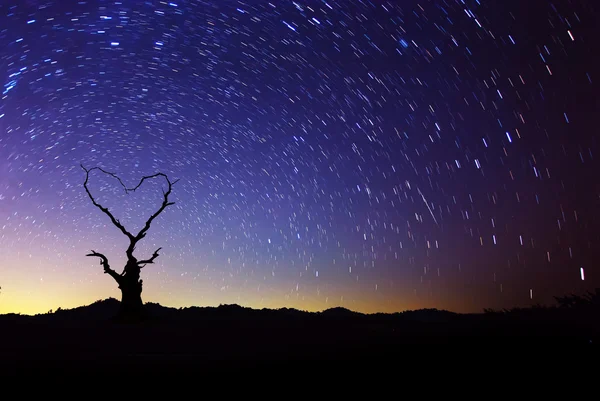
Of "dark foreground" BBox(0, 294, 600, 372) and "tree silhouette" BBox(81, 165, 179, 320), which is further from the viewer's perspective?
"tree silhouette" BBox(81, 165, 179, 320)

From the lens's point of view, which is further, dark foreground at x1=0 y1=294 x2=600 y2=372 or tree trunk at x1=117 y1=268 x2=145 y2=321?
tree trunk at x1=117 y1=268 x2=145 y2=321

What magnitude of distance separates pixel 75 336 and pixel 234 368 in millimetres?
7538

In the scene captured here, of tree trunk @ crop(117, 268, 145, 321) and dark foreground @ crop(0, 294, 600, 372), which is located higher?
tree trunk @ crop(117, 268, 145, 321)

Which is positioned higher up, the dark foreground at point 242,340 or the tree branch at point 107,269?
the tree branch at point 107,269

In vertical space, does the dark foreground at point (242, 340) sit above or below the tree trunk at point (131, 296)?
below

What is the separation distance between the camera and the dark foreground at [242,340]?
876 cm

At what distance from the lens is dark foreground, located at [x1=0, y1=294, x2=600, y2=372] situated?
876cm

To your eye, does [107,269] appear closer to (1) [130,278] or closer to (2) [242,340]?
(1) [130,278]

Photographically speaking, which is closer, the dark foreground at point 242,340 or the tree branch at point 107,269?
the dark foreground at point 242,340

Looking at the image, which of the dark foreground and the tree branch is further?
the tree branch

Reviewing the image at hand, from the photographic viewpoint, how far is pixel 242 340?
491 inches

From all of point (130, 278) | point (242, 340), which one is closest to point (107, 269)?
point (130, 278)

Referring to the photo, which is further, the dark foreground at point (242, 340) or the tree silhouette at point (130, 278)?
the tree silhouette at point (130, 278)

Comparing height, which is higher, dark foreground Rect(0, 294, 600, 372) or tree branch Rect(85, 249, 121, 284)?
tree branch Rect(85, 249, 121, 284)
